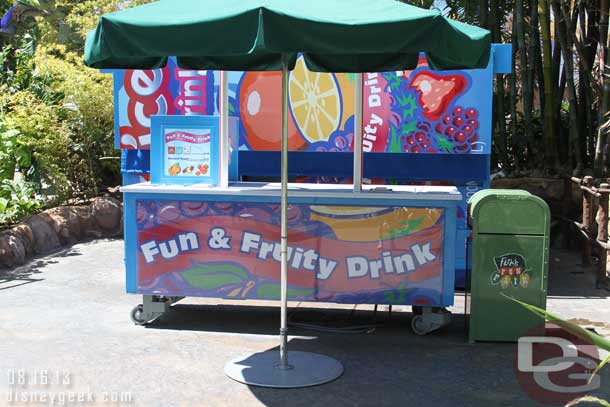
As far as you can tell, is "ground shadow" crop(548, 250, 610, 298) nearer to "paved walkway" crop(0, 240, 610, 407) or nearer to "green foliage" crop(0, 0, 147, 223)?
"paved walkway" crop(0, 240, 610, 407)

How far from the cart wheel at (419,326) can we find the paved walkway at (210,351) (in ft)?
0.24

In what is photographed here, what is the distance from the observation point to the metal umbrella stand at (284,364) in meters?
5.03

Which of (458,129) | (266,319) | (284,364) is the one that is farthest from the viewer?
(458,129)

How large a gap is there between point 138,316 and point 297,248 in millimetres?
1595

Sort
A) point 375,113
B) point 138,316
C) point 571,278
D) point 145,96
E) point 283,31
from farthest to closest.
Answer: point 571,278, point 145,96, point 375,113, point 138,316, point 283,31

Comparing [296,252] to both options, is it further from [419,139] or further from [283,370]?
[419,139]

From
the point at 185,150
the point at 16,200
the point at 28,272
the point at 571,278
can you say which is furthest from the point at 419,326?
the point at 16,200

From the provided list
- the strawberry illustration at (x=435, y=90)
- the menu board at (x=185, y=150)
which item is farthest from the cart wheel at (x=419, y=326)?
the strawberry illustration at (x=435, y=90)

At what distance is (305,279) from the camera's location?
6.25 meters

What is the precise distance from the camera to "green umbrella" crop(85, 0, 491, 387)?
4.50 metres

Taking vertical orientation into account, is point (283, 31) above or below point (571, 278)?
above

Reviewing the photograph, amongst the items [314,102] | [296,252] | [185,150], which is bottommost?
[296,252]

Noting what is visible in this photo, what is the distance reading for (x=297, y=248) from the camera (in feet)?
20.5

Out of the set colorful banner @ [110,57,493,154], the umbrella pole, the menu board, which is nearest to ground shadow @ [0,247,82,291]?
colorful banner @ [110,57,493,154]
